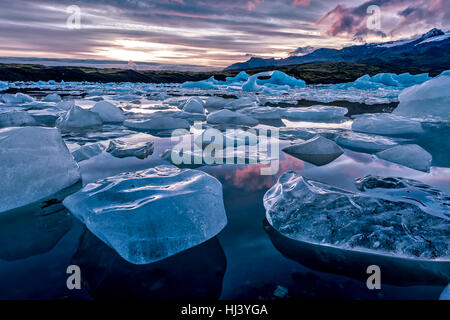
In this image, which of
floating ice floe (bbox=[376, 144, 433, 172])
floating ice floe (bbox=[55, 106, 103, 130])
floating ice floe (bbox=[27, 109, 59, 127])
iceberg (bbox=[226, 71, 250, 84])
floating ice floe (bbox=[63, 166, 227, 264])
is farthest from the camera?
iceberg (bbox=[226, 71, 250, 84])

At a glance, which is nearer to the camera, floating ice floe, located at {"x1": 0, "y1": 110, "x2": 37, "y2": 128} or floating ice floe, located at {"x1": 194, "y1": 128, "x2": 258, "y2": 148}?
floating ice floe, located at {"x1": 194, "y1": 128, "x2": 258, "y2": 148}

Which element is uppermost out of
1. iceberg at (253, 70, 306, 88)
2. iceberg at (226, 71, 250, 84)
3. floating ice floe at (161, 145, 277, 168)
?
iceberg at (226, 71, 250, 84)

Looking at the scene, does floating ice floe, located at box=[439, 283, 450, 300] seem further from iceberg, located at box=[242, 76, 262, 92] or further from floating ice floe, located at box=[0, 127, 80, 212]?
iceberg, located at box=[242, 76, 262, 92]

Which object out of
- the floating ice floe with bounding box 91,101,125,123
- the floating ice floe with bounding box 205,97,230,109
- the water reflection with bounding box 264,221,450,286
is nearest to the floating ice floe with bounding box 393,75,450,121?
the floating ice floe with bounding box 205,97,230,109

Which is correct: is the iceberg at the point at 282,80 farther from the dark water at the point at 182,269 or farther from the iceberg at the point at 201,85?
the dark water at the point at 182,269

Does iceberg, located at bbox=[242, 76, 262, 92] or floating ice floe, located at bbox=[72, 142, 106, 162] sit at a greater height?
iceberg, located at bbox=[242, 76, 262, 92]

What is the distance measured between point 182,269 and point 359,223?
1076 mm

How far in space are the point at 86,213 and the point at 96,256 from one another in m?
0.29

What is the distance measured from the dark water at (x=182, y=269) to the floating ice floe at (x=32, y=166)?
193 mm

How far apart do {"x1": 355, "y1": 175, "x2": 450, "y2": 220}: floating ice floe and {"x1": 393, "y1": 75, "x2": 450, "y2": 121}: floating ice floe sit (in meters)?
5.10

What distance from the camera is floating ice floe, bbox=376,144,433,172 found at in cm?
286

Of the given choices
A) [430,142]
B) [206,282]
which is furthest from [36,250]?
[430,142]

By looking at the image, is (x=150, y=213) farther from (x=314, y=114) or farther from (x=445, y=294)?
(x=314, y=114)

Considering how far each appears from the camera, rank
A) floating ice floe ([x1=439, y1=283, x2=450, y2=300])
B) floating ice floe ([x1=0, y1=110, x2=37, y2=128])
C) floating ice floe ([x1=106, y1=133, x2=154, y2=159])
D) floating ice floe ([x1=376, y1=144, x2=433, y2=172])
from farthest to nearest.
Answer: floating ice floe ([x1=0, y1=110, x2=37, y2=128]), floating ice floe ([x1=106, y1=133, x2=154, y2=159]), floating ice floe ([x1=376, y1=144, x2=433, y2=172]), floating ice floe ([x1=439, y1=283, x2=450, y2=300])
